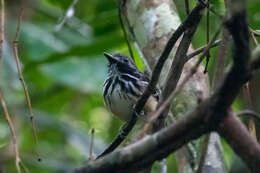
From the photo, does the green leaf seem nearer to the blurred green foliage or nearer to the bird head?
the blurred green foliage

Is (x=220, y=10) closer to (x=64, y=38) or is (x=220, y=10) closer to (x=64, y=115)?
(x=64, y=38)

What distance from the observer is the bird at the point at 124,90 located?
379cm

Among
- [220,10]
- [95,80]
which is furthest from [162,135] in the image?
[95,80]

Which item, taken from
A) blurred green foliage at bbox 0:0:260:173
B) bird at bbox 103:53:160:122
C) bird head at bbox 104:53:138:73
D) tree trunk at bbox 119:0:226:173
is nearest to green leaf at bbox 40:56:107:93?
blurred green foliage at bbox 0:0:260:173

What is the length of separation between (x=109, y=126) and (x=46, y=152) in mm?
664

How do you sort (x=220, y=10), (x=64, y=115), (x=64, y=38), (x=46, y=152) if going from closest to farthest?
(x=220, y=10), (x=64, y=38), (x=46, y=152), (x=64, y=115)

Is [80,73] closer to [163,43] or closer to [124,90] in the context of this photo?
[124,90]

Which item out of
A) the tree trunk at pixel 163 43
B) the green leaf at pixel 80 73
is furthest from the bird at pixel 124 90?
the green leaf at pixel 80 73

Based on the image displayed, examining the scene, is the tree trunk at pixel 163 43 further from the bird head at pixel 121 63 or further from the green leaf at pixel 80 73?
the green leaf at pixel 80 73

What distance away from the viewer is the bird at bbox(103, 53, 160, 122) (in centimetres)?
379

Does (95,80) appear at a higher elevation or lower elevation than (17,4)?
lower

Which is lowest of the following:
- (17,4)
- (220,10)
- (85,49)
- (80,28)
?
(220,10)

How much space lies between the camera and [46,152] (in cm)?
613

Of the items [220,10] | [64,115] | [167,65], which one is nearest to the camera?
[220,10]
